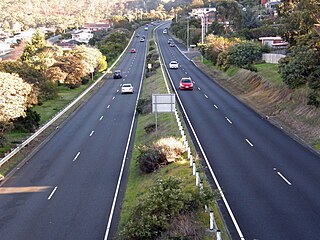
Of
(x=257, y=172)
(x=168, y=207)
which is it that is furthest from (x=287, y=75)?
(x=168, y=207)

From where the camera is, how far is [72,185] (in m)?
21.5

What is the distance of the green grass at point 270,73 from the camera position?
43044 millimetres

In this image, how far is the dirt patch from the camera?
94.3ft

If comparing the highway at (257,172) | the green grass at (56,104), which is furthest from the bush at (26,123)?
the highway at (257,172)

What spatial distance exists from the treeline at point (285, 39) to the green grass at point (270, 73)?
1.10 m

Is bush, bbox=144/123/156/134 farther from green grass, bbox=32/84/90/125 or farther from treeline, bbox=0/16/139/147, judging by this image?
green grass, bbox=32/84/90/125

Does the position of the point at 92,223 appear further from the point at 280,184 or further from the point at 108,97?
the point at 108,97

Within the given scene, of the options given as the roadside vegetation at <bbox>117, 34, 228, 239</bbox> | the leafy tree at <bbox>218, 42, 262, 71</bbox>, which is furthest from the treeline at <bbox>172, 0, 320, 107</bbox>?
the roadside vegetation at <bbox>117, 34, 228, 239</bbox>

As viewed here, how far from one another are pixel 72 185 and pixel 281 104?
65.2ft

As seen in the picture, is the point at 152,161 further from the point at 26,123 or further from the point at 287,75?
the point at 287,75

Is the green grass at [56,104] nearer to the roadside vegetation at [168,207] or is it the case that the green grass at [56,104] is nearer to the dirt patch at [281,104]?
the dirt patch at [281,104]

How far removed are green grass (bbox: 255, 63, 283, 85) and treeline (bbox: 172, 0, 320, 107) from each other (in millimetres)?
1100

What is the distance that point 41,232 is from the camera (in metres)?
16.2

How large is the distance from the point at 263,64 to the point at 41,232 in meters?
44.6
